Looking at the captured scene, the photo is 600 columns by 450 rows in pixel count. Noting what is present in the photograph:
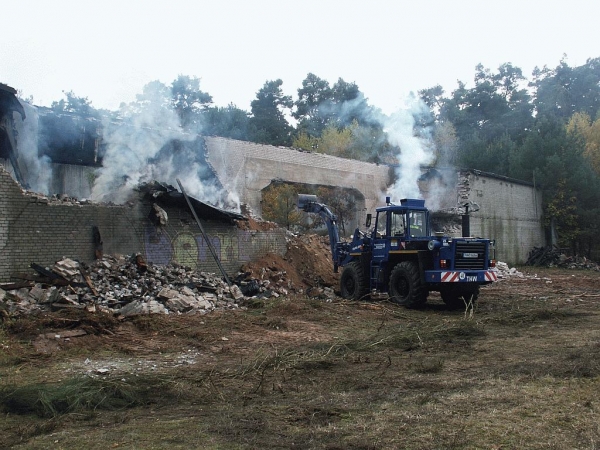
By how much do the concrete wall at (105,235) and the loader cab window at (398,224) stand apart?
502cm

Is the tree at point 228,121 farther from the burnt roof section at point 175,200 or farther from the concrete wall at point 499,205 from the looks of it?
the burnt roof section at point 175,200

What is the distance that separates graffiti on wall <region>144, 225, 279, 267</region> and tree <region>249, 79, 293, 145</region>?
2332cm

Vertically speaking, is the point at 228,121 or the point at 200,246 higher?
the point at 228,121

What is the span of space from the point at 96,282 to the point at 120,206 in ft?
7.66

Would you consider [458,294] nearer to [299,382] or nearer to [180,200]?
[180,200]

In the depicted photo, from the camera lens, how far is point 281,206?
26.6 meters

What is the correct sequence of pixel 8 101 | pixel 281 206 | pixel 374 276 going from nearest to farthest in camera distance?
1. pixel 8 101
2. pixel 374 276
3. pixel 281 206

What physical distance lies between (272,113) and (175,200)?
27.0 metres

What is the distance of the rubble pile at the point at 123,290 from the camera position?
10.9 meters

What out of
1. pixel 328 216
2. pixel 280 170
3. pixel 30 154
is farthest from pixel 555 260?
pixel 30 154

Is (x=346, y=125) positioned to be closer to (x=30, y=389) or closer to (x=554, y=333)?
(x=554, y=333)

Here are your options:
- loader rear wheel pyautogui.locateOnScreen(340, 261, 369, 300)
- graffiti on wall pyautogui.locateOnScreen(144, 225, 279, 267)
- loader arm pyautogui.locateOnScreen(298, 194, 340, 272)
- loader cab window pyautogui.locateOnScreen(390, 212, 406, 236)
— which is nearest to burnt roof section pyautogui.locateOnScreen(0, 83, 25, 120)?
graffiti on wall pyautogui.locateOnScreen(144, 225, 279, 267)

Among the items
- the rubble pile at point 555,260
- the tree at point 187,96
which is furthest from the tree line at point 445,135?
the rubble pile at point 555,260

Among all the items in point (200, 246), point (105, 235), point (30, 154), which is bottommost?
point (200, 246)
